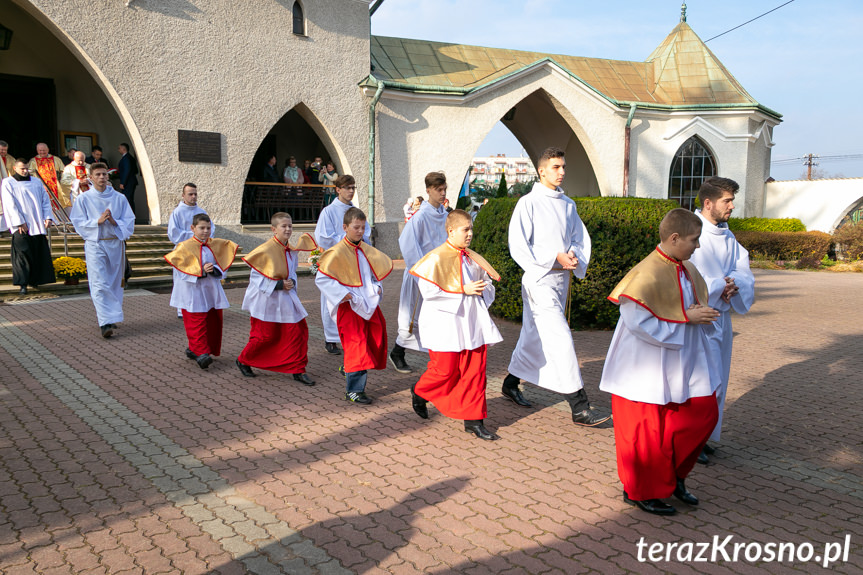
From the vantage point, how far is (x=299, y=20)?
52.1ft

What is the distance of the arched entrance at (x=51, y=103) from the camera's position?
619 inches

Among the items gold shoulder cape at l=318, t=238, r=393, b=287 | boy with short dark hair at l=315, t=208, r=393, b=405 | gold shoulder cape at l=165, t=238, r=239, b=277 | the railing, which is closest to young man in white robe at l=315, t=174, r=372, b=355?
gold shoulder cape at l=165, t=238, r=239, b=277

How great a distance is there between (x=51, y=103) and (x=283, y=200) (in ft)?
19.9

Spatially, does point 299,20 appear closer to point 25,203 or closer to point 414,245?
point 25,203

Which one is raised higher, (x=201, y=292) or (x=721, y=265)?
(x=721, y=265)

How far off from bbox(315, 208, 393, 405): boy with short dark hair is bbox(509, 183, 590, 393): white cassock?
1.22m

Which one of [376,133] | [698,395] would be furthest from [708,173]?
[698,395]

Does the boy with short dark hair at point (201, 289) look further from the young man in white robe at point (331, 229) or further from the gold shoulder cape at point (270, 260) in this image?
the young man in white robe at point (331, 229)

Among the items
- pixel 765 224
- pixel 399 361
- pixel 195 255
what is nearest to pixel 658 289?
pixel 399 361

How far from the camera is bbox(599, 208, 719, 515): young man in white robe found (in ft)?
11.6

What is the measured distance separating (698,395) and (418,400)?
7.35ft

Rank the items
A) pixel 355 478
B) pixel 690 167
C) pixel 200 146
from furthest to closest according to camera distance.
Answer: pixel 690 167
pixel 200 146
pixel 355 478

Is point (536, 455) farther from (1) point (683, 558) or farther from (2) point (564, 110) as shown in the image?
(2) point (564, 110)

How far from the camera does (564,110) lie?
19703mm
